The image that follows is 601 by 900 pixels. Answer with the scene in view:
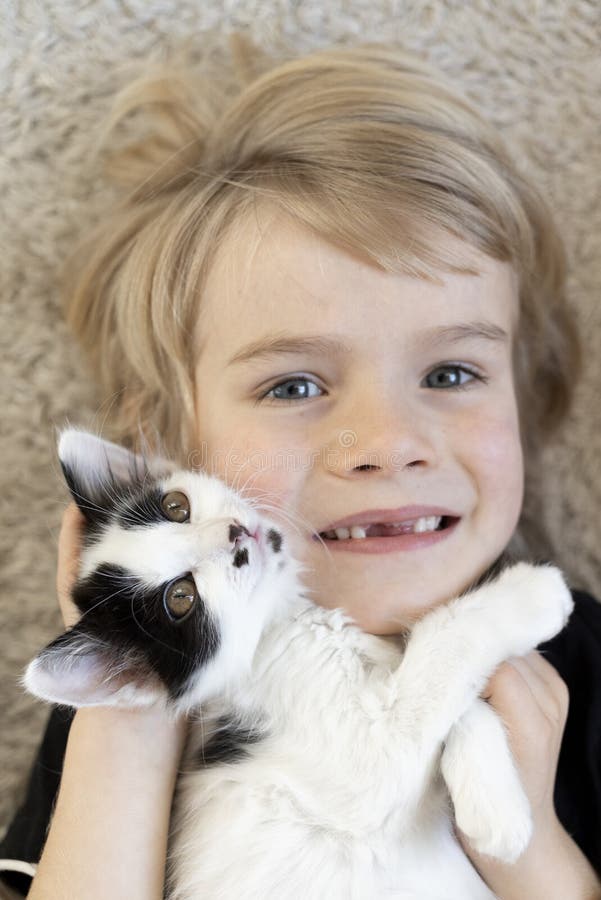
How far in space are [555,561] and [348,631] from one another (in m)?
0.65

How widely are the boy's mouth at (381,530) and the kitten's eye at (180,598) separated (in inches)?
9.5

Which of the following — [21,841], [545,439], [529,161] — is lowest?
[21,841]

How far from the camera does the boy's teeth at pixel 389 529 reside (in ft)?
3.94

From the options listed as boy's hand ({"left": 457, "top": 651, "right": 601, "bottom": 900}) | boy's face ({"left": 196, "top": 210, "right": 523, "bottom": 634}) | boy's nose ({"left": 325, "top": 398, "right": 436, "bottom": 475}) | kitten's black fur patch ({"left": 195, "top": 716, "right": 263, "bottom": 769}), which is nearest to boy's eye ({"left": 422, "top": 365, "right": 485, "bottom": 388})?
boy's face ({"left": 196, "top": 210, "right": 523, "bottom": 634})

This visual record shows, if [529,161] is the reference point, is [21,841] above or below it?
below

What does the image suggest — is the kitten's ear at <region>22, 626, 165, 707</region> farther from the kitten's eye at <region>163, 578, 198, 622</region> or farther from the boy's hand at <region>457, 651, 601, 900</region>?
the boy's hand at <region>457, 651, 601, 900</region>

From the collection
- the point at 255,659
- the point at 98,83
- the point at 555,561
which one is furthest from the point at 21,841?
the point at 98,83

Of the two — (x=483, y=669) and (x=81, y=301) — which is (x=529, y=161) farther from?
(x=483, y=669)

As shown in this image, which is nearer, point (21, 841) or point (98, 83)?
point (21, 841)

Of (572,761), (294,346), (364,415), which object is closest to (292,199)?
(294,346)

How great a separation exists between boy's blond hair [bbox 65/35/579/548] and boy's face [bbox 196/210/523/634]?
0.19ft

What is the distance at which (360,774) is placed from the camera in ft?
3.29

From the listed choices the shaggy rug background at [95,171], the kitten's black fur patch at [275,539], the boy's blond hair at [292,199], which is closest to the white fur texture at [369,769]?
the kitten's black fur patch at [275,539]

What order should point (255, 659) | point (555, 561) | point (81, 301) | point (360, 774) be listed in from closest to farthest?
point (360, 774) < point (255, 659) < point (81, 301) < point (555, 561)
